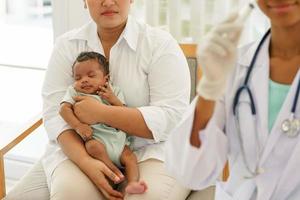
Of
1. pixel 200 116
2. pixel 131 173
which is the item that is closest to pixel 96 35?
pixel 131 173

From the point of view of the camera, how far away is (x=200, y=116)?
3.69 ft

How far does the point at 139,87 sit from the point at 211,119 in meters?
0.64

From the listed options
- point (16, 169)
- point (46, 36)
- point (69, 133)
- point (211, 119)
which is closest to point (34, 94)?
point (46, 36)

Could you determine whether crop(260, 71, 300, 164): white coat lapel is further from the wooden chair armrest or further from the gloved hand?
the wooden chair armrest

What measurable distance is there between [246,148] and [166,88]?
22.6 inches

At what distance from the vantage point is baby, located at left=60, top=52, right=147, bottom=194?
164 cm

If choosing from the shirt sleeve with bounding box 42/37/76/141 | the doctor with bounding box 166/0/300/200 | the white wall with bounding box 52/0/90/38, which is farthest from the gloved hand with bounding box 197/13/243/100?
the white wall with bounding box 52/0/90/38

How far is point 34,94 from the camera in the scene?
3.06 m

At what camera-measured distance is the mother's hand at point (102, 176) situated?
5.16 feet

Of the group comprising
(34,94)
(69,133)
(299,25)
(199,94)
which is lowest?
(34,94)

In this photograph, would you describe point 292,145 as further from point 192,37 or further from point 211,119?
point 192,37

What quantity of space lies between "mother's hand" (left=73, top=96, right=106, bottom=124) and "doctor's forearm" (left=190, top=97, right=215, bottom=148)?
22.0 inches

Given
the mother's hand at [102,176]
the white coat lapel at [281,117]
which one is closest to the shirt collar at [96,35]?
the mother's hand at [102,176]

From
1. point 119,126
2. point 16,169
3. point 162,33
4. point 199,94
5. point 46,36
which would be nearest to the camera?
point 199,94
